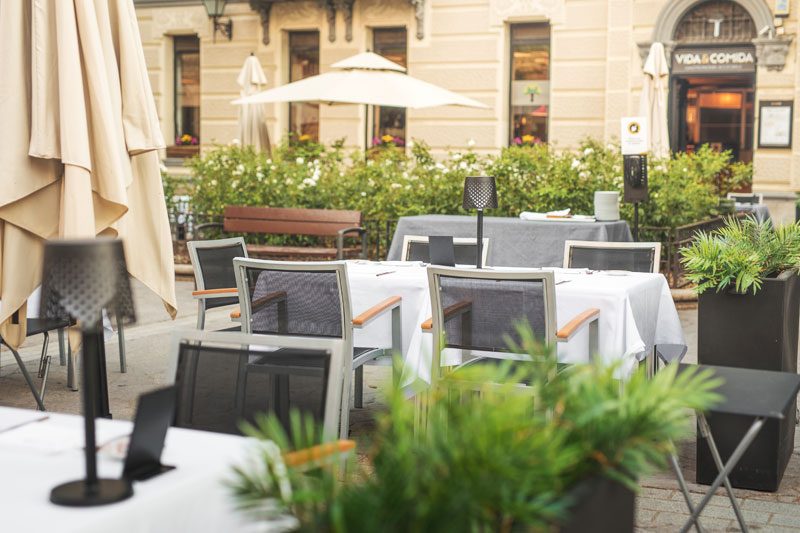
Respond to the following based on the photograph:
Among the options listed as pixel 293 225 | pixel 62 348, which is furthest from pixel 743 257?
pixel 293 225

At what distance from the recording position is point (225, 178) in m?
13.5

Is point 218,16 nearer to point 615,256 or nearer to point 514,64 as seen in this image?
point 514,64

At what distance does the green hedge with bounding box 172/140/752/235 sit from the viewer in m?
11.5

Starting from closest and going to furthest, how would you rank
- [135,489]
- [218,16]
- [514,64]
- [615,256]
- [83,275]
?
[83,275] → [135,489] → [615,256] → [514,64] → [218,16]

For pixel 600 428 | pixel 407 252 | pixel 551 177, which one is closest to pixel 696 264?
pixel 407 252

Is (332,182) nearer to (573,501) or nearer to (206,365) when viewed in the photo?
(206,365)

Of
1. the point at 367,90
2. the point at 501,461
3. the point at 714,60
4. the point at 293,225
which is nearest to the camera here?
the point at 501,461

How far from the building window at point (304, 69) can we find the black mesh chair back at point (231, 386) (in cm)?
1685

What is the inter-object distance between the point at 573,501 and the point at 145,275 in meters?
3.58

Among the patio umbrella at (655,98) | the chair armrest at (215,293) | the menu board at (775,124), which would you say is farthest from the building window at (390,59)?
the chair armrest at (215,293)

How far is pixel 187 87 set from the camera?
20906 millimetres

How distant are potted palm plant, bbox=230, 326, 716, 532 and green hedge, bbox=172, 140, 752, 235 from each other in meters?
9.47

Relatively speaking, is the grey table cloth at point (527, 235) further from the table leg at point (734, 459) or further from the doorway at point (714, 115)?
the doorway at point (714, 115)

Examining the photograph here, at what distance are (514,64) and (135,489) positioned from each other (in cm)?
1690
